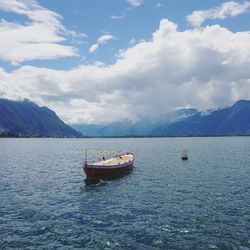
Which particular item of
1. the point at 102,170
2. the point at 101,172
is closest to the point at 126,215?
the point at 101,172

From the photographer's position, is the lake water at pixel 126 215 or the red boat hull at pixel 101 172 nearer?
the lake water at pixel 126 215

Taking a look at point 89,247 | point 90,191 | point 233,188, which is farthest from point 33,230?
point 233,188

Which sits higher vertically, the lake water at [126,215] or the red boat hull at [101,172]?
the red boat hull at [101,172]

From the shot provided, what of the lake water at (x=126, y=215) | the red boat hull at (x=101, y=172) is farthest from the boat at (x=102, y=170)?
the lake water at (x=126, y=215)

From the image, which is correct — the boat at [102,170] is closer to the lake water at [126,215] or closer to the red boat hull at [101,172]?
the red boat hull at [101,172]

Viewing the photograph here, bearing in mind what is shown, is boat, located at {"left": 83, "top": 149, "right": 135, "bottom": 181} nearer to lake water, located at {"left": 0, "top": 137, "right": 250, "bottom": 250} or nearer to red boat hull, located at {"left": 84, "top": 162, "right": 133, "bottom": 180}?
red boat hull, located at {"left": 84, "top": 162, "right": 133, "bottom": 180}

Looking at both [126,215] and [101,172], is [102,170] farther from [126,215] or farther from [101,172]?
[126,215]

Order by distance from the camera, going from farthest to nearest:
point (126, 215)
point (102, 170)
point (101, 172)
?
point (102, 170) < point (101, 172) < point (126, 215)

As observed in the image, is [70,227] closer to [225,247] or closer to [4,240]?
[4,240]

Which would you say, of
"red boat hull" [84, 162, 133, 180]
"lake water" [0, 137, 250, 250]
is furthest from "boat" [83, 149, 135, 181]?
"lake water" [0, 137, 250, 250]

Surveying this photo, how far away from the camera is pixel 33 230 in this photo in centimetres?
2955

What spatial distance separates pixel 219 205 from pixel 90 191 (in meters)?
20.3

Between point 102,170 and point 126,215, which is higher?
point 102,170

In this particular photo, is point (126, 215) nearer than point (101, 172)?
Yes
